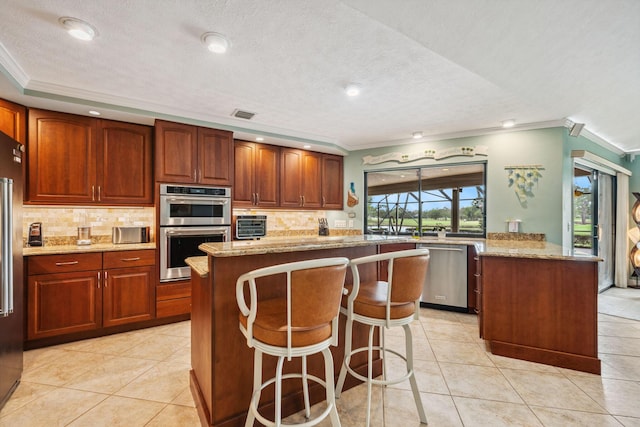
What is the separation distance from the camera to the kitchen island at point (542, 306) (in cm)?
240

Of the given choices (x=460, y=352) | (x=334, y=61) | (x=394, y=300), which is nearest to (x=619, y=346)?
(x=460, y=352)

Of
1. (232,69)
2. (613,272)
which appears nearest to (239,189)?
(232,69)

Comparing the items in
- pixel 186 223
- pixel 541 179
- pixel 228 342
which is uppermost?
pixel 541 179

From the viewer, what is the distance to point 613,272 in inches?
205

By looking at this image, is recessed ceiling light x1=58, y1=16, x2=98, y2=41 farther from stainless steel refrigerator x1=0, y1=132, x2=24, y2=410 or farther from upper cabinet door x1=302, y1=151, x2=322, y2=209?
upper cabinet door x1=302, y1=151, x2=322, y2=209

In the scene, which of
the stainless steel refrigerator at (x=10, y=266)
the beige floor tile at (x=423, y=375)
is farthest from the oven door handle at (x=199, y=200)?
the beige floor tile at (x=423, y=375)

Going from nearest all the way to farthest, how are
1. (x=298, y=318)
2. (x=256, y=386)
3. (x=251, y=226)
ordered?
(x=298, y=318) < (x=256, y=386) < (x=251, y=226)

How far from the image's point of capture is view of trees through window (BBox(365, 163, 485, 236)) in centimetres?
426

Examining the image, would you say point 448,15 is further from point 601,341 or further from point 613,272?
point 613,272

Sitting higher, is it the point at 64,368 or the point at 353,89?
the point at 353,89

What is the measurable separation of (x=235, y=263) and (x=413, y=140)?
3743mm

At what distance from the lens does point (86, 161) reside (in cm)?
313

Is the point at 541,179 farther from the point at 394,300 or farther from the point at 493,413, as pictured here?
the point at 394,300

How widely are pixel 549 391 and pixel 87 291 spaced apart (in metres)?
4.08
